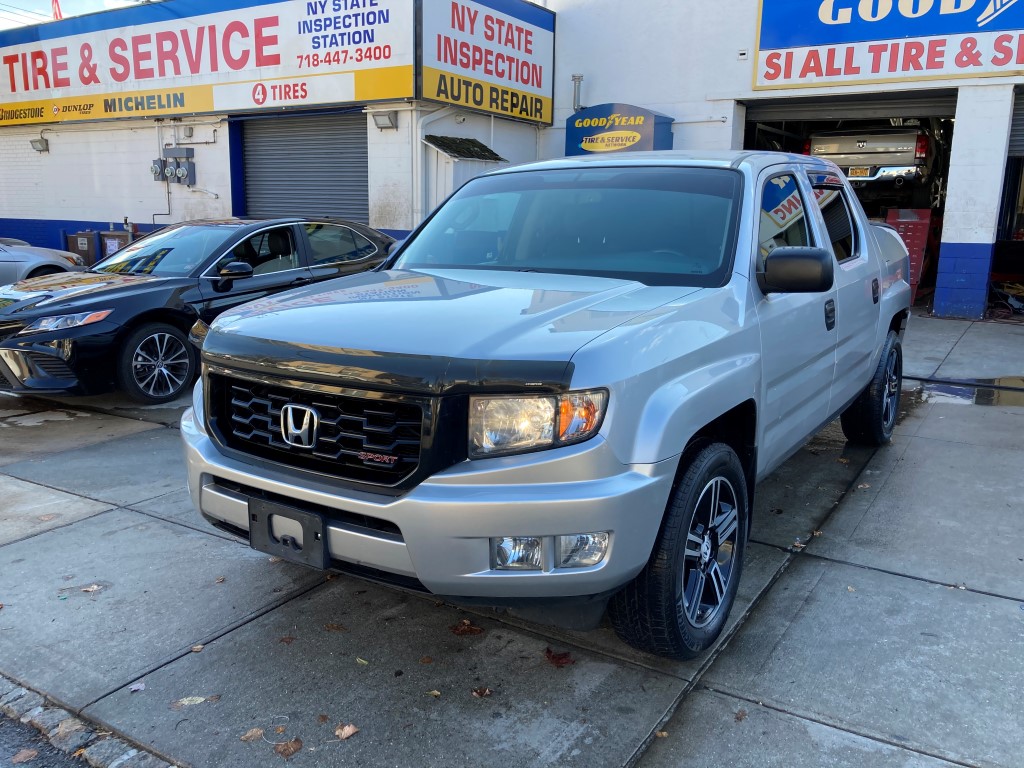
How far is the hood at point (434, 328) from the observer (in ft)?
8.46

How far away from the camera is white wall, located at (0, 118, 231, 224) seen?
16078 mm

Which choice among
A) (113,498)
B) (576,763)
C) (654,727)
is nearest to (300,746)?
(576,763)

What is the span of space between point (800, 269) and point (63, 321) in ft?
18.7

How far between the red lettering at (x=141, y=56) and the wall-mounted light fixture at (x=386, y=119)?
5508 millimetres

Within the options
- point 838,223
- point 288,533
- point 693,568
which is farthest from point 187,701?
point 838,223

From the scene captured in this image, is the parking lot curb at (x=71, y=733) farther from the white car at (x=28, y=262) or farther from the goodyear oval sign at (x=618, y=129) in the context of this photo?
the goodyear oval sign at (x=618, y=129)

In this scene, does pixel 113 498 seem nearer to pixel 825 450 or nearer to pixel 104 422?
pixel 104 422

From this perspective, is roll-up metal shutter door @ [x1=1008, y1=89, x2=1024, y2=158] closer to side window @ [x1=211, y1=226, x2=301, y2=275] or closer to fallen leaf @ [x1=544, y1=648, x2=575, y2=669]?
side window @ [x1=211, y1=226, x2=301, y2=275]

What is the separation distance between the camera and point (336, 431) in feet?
9.12

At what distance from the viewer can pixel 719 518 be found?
330cm

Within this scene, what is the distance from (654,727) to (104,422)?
18.1 ft

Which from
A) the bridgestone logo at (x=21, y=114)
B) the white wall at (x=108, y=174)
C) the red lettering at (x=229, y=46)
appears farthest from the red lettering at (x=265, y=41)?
the bridgestone logo at (x=21, y=114)

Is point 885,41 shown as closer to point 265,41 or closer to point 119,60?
point 265,41

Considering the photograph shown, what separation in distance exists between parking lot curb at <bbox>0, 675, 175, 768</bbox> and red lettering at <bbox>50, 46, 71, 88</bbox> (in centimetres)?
1771
